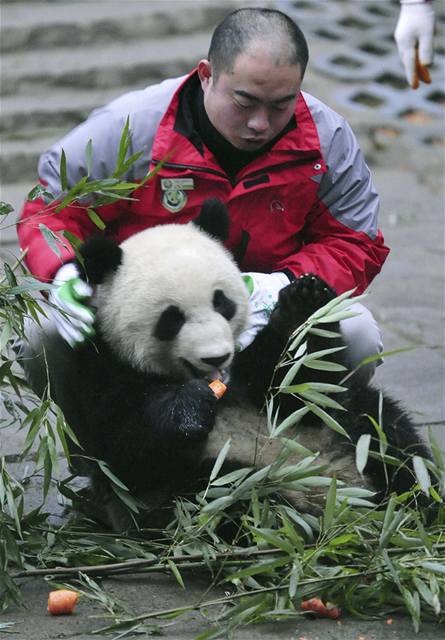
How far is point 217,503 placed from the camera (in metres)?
2.72

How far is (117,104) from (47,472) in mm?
1338

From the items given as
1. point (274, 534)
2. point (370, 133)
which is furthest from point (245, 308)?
point (370, 133)

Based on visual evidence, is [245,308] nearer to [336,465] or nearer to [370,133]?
[336,465]

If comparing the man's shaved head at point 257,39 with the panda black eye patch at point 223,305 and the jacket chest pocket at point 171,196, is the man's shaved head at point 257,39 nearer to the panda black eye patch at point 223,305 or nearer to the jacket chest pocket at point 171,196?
the jacket chest pocket at point 171,196

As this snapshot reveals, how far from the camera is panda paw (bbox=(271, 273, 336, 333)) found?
123 inches

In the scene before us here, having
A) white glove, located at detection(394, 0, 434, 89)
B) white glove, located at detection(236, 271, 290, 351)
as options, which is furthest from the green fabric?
white glove, located at detection(394, 0, 434, 89)

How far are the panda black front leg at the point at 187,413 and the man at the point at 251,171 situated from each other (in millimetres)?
372

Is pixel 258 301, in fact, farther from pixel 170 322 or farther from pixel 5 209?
pixel 5 209

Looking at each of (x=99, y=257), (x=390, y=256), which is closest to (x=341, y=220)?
(x=99, y=257)

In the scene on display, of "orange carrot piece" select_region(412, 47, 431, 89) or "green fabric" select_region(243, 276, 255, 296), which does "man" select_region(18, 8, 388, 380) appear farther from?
"orange carrot piece" select_region(412, 47, 431, 89)

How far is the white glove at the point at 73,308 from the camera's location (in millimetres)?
2996

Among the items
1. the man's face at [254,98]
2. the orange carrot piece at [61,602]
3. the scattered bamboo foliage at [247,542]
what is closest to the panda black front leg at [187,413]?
the scattered bamboo foliage at [247,542]

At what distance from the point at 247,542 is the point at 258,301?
2.33 feet

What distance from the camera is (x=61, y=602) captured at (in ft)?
8.53
